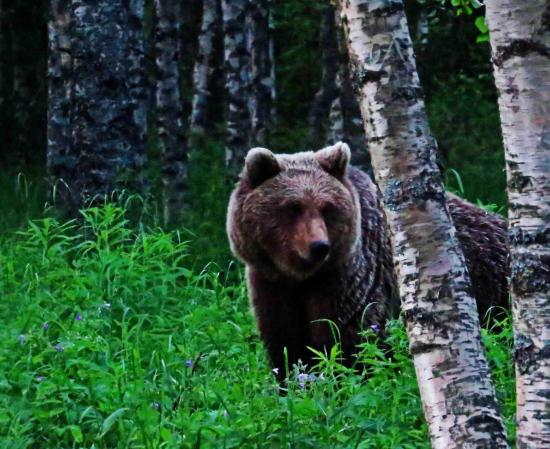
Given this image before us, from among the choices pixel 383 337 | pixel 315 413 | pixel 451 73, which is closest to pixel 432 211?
pixel 315 413

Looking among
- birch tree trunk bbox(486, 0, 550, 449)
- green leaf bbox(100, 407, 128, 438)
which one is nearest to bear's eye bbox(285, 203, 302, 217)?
green leaf bbox(100, 407, 128, 438)

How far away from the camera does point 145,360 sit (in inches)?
277

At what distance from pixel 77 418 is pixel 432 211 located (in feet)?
6.26

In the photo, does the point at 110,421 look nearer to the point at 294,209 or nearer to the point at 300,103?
the point at 294,209

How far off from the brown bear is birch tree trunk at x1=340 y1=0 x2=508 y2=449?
2362 mm

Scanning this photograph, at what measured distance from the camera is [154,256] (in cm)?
875

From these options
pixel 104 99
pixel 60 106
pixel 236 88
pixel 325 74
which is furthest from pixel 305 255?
pixel 325 74

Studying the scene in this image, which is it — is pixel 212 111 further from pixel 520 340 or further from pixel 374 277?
pixel 520 340

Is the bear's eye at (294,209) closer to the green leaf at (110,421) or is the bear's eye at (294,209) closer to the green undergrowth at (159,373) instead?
the green undergrowth at (159,373)

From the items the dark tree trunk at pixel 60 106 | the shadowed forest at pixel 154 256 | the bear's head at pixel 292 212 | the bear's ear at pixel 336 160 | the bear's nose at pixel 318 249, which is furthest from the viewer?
the dark tree trunk at pixel 60 106

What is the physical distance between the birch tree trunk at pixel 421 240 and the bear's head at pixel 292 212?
238 cm

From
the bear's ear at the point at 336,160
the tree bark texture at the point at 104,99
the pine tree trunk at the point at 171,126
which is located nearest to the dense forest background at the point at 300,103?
the pine tree trunk at the point at 171,126

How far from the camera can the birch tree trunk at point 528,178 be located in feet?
13.6

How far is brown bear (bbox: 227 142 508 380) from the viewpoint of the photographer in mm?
7355
